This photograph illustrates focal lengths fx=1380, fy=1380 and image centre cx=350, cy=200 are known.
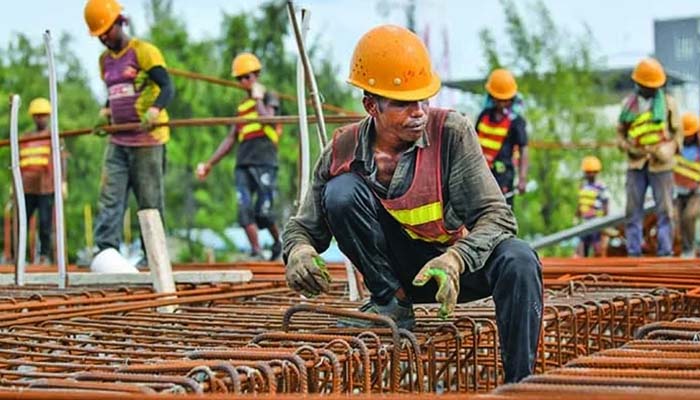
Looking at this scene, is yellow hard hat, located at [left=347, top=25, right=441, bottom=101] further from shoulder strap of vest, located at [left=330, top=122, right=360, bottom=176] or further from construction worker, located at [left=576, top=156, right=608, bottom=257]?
construction worker, located at [left=576, top=156, right=608, bottom=257]

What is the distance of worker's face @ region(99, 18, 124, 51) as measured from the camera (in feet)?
28.1

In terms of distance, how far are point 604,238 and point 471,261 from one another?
13531 mm

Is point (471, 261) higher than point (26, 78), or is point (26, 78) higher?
point (26, 78)

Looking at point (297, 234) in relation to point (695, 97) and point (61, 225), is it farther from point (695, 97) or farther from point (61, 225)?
point (695, 97)

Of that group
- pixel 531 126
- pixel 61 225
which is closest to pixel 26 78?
pixel 531 126

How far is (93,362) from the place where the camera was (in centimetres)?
414

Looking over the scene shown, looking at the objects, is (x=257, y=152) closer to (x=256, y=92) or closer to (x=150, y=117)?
(x=256, y=92)

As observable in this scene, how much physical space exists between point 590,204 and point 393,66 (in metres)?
14.8

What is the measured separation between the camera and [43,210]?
13000mm

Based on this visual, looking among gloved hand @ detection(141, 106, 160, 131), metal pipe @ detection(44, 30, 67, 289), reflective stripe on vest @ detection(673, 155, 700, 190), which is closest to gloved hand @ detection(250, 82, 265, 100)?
gloved hand @ detection(141, 106, 160, 131)

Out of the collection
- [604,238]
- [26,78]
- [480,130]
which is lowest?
[604,238]

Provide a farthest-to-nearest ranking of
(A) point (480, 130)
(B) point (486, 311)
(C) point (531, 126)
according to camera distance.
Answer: (C) point (531, 126), (A) point (480, 130), (B) point (486, 311)

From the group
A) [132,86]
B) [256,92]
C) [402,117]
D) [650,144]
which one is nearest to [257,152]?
[256,92]

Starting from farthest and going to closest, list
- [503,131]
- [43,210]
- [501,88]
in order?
1. [43,210]
2. [501,88]
3. [503,131]
